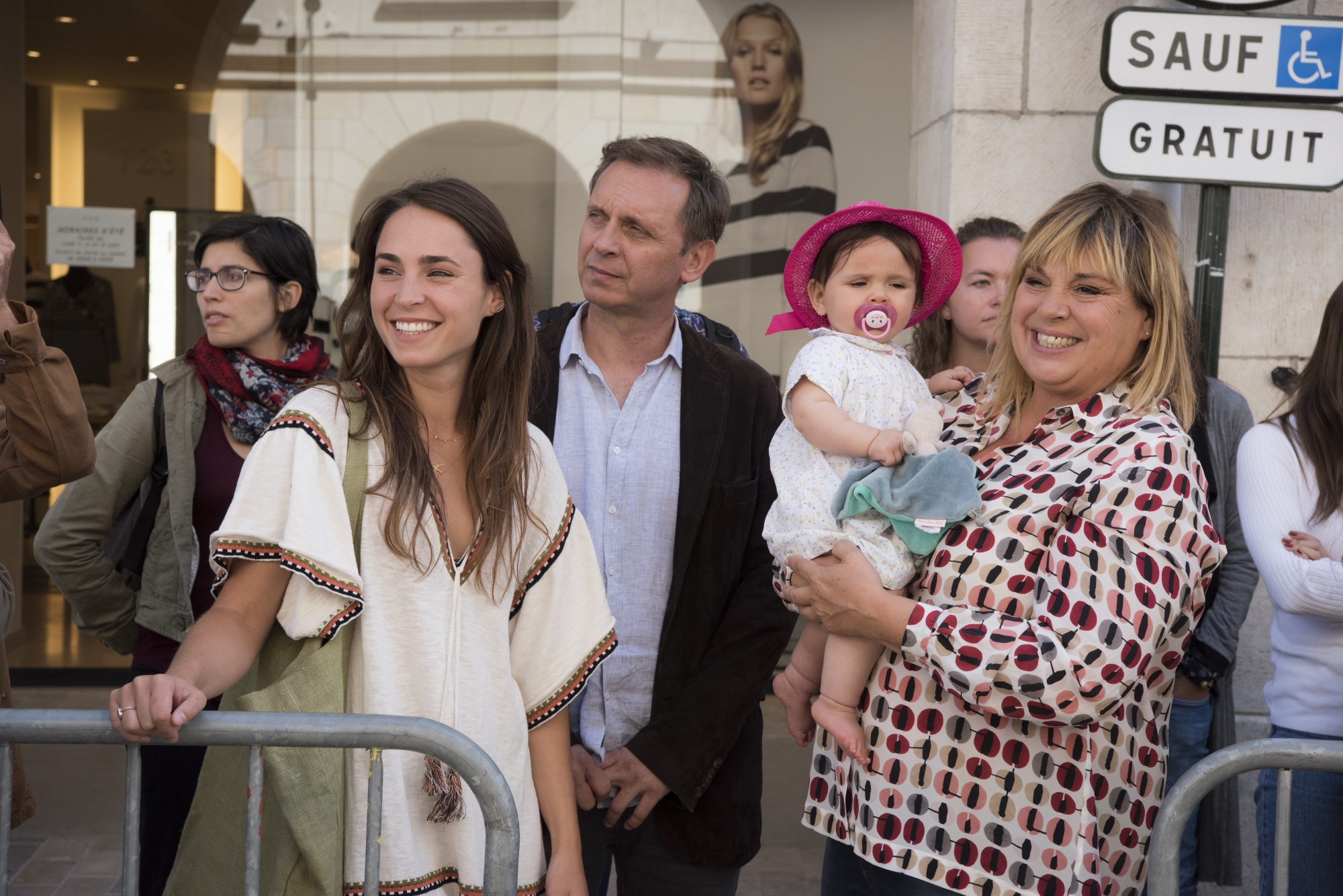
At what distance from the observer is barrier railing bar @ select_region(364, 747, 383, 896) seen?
191cm

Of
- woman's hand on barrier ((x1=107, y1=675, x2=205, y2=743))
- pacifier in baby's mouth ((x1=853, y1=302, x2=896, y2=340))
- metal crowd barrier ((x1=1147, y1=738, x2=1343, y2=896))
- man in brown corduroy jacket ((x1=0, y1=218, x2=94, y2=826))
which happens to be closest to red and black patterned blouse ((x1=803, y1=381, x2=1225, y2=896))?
metal crowd barrier ((x1=1147, y1=738, x2=1343, y2=896))

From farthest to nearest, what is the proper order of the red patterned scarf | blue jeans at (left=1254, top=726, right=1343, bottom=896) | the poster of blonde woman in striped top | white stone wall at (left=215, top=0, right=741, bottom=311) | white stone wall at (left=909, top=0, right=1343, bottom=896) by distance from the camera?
white stone wall at (left=215, top=0, right=741, bottom=311), the poster of blonde woman in striped top, white stone wall at (left=909, top=0, right=1343, bottom=896), the red patterned scarf, blue jeans at (left=1254, top=726, right=1343, bottom=896)

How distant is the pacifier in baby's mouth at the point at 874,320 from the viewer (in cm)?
267

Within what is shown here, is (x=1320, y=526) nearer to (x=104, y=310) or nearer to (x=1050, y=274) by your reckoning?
(x=1050, y=274)

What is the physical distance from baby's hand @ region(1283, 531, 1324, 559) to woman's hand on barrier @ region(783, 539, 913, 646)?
1.37 m

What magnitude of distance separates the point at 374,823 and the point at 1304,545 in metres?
2.52

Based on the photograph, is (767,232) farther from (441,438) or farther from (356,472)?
(356,472)

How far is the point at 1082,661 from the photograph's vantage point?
1957 mm

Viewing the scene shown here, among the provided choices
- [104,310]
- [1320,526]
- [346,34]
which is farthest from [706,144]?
[1320,526]

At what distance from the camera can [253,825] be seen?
1.89 m

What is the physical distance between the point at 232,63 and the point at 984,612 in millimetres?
6146

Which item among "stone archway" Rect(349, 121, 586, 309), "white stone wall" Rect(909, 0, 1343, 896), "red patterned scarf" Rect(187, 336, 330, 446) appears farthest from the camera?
"stone archway" Rect(349, 121, 586, 309)

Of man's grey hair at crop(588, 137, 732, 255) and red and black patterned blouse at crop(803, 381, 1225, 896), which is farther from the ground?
man's grey hair at crop(588, 137, 732, 255)

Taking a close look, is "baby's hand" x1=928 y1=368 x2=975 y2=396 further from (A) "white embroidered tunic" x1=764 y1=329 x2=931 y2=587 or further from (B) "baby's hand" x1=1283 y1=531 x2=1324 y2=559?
(B) "baby's hand" x1=1283 y1=531 x2=1324 y2=559
